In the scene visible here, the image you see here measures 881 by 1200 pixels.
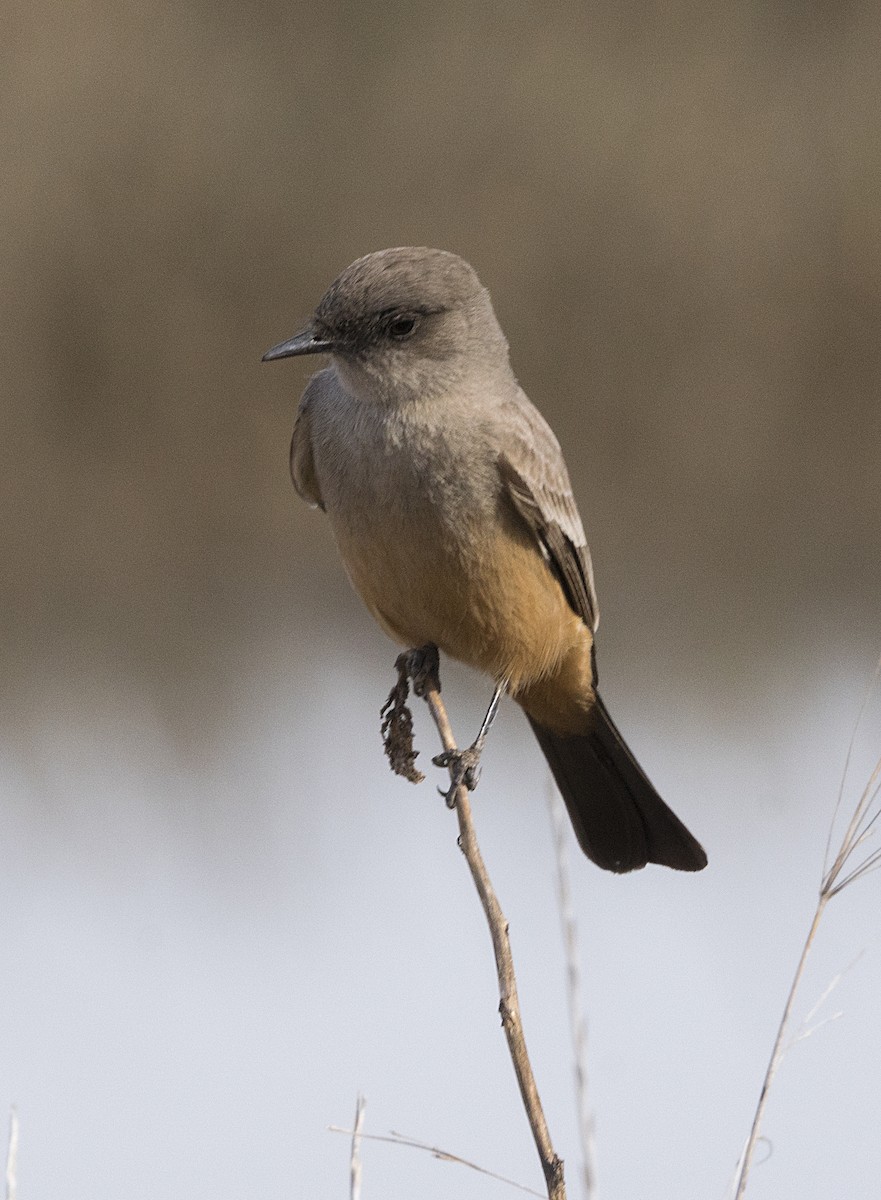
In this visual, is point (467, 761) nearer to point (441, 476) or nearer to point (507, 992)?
point (441, 476)

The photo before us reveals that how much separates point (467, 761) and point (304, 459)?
36.0 inches

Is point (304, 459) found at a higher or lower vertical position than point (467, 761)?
higher

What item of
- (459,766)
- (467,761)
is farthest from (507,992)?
(467,761)

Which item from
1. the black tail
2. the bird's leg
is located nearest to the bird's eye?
the bird's leg

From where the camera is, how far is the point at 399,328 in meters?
4.32

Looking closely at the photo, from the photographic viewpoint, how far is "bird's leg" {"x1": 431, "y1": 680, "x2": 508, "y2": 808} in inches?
138

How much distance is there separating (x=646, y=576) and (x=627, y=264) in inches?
65.8

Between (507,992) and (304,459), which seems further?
(304,459)

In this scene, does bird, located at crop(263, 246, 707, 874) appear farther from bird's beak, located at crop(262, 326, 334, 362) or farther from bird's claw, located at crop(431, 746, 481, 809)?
bird's claw, located at crop(431, 746, 481, 809)

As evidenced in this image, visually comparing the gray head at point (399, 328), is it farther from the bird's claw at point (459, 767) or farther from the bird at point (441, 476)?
the bird's claw at point (459, 767)

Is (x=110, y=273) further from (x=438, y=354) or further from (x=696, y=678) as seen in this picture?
(x=438, y=354)

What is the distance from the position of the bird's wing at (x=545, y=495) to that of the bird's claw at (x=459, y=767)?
560 mm

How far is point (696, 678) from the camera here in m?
8.56

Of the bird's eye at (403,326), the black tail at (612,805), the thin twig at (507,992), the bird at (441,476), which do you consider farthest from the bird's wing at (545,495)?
the thin twig at (507,992)
